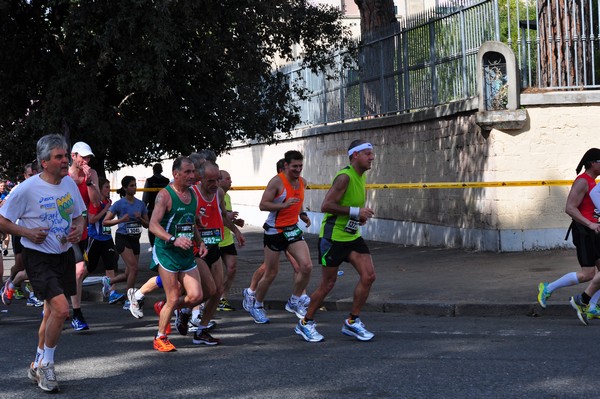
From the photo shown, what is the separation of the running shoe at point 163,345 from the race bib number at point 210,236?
3.50 ft

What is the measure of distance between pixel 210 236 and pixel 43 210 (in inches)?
89.9

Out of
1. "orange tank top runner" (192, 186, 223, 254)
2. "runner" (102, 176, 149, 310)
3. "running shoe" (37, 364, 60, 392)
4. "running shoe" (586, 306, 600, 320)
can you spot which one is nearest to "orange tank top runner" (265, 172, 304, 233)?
"orange tank top runner" (192, 186, 223, 254)

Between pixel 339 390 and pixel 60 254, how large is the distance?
7.82ft

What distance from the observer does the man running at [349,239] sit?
9.50 meters

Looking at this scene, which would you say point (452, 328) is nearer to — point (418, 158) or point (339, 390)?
point (339, 390)

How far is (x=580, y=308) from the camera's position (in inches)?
417

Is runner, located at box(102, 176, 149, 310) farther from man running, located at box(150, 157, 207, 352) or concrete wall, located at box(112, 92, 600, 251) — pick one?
concrete wall, located at box(112, 92, 600, 251)

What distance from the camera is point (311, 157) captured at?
26531 mm

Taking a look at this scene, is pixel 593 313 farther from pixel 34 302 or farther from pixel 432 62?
pixel 432 62

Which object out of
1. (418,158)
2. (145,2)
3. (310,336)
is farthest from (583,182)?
(418,158)

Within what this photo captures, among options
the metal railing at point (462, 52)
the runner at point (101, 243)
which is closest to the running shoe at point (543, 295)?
the runner at point (101, 243)

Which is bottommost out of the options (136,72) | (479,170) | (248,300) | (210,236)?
(248,300)

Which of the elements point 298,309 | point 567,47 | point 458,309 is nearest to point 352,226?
point 298,309

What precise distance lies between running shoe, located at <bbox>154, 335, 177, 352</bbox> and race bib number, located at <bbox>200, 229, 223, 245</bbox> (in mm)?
1065
